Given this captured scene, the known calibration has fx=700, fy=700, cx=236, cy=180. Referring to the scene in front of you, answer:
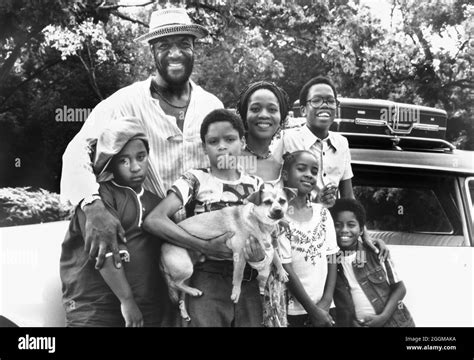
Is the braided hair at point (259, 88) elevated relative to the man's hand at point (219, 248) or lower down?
elevated

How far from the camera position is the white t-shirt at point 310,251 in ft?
13.2

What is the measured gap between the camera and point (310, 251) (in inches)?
159

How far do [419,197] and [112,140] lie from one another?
1.90 m

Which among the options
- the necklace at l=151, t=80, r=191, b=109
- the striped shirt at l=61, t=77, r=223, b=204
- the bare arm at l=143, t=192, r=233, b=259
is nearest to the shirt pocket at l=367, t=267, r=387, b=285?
the bare arm at l=143, t=192, r=233, b=259

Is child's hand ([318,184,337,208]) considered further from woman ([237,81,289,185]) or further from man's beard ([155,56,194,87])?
man's beard ([155,56,194,87])

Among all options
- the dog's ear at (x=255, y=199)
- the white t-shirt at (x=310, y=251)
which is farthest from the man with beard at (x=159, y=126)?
the white t-shirt at (x=310, y=251)

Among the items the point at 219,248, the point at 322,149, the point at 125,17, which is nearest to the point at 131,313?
the point at 219,248

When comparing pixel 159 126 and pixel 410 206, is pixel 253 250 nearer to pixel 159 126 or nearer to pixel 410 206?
pixel 159 126

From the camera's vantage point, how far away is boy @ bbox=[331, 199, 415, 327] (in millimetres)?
4125

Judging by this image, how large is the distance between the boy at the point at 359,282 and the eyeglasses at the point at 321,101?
57 centimetres

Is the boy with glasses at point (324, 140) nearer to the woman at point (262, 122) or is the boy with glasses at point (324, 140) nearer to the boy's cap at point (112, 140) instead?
the woman at point (262, 122)

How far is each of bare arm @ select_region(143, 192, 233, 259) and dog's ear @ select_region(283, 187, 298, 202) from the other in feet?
1.39

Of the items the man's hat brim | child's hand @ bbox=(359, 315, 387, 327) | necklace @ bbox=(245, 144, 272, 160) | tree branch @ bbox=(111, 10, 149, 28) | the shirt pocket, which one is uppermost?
tree branch @ bbox=(111, 10, 149, 28)

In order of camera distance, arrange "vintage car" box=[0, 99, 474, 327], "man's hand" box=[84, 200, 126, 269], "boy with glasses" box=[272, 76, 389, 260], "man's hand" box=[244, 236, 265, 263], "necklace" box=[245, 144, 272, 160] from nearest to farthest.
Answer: "man's hand" box=[84, 200, 126, 269]
"man's hand" box=[244, 236, 265, 263]
"necklace" box=[245, 144, 272, 160]
"boy with glasses" box=[272, 76, 389, 260]
"vintage car" box=[0, 99, 474, 327]
